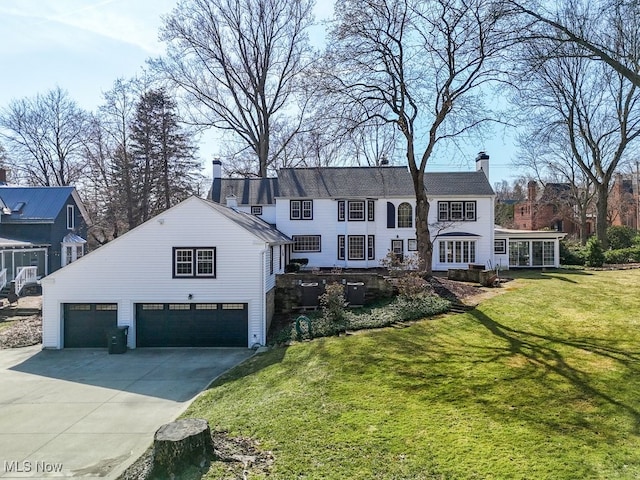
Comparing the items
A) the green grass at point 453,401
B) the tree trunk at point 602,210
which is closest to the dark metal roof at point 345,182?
the green grass at point 453,401

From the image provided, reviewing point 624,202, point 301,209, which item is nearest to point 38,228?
point 301,209

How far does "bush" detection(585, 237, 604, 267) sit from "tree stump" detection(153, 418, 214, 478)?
32.1 metres

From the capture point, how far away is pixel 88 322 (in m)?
17.0

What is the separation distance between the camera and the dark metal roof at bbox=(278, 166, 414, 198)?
94.6 feet

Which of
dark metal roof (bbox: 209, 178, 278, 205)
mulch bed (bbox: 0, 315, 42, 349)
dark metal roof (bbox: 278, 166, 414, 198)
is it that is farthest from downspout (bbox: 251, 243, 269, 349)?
dark metal roof (bbox: 209, 178, 278, 205)

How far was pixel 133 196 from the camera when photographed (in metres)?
33.7

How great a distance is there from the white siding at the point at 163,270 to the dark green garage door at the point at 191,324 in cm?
28

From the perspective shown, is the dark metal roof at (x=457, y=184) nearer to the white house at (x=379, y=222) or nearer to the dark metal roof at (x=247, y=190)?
the white house at (x=379, y=222)

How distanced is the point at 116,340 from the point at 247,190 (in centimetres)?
→ 1757

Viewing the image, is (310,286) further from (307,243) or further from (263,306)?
(307,243)

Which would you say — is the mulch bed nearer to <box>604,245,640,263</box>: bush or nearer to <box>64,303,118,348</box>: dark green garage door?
<box>64,303,118,348</box>: dark green garage door

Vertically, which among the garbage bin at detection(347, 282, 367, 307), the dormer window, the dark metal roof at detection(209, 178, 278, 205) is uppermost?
the dark metal roof at detection(209, 178, 278, 205)

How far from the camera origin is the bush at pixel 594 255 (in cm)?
2958

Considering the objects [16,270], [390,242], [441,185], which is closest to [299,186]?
[390,242]
